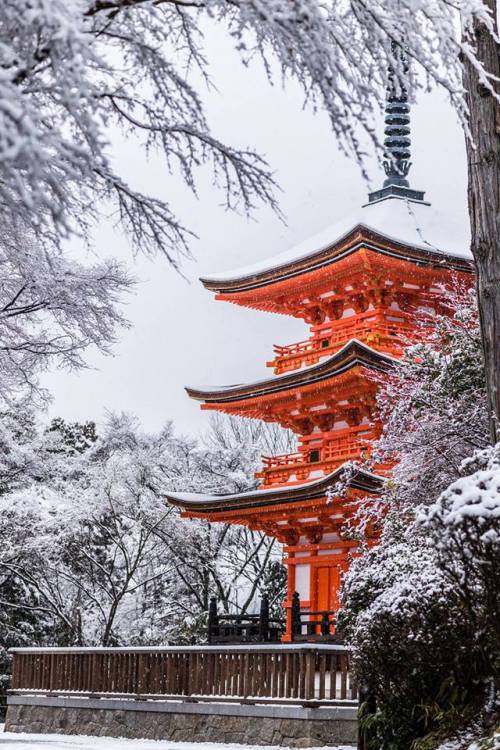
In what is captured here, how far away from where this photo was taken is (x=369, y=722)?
30.6 ft

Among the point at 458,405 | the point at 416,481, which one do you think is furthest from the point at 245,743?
the point at 458,405

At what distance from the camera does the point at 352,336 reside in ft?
76.5

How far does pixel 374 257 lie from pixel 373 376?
272 centimetres

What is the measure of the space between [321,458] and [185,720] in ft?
28.5

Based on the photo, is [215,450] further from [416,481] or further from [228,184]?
[228,184]

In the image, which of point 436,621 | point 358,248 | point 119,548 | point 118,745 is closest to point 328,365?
point 358,248

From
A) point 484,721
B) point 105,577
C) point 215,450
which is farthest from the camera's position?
point 215,450

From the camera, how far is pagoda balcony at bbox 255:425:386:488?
2258 cm

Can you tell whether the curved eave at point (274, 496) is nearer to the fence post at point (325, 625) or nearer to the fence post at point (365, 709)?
the fence post at point (325, 625)

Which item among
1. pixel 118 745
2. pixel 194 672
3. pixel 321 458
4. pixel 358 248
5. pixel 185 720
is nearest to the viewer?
pixel 118 745

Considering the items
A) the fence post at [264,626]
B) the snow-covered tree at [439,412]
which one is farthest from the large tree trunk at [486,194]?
the fence post at [264,626]

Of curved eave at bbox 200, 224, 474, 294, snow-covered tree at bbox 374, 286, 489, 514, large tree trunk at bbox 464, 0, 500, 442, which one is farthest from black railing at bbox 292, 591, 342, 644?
large tree trunk at bbox 464, 0, 500, 442

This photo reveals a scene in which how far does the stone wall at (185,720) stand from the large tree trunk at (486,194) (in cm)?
686

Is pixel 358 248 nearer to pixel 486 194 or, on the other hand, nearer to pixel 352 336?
pixel 352 336
